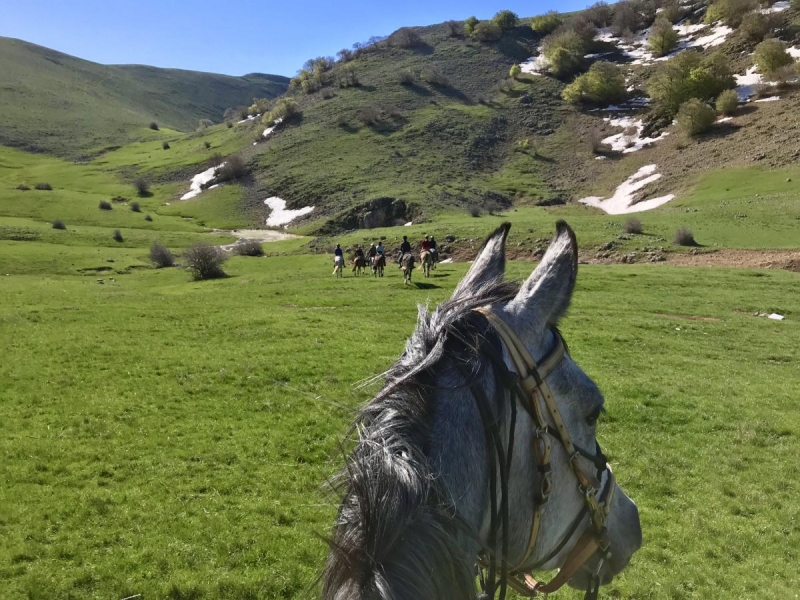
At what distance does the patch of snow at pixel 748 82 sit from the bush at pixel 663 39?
2210 cm

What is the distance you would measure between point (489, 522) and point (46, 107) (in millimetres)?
177593

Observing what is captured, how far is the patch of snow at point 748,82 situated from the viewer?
209 ft

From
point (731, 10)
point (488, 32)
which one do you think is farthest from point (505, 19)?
point (731, 10)

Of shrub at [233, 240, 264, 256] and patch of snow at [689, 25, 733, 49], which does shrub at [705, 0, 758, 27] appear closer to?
patch of snow at [689, 25, 733, 49]

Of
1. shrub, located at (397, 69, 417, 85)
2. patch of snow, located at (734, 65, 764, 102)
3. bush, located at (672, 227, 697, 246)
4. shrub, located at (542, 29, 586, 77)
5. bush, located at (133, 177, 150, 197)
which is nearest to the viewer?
bush, located at (672, 227, 697, 246)

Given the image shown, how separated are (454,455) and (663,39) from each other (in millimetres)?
106553

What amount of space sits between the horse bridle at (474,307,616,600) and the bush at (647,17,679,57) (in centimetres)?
10572

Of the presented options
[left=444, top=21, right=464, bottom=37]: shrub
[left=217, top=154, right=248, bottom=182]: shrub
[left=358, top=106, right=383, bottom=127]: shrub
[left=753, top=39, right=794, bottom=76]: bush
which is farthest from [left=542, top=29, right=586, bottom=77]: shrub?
[left=217, top=154, right=248, bottom=182]: shrub

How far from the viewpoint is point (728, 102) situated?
197 feet

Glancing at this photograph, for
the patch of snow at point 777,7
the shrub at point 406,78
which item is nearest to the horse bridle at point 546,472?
the shrub at point 406,78

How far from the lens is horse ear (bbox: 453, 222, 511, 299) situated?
2422 millimetres

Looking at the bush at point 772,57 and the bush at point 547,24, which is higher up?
the bush at point 547,24

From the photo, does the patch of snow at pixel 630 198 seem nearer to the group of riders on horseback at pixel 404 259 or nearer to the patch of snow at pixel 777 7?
the group of riders on horseback at pixel 404 259

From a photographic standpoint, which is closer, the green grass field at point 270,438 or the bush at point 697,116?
the green grass field at point 270,438
